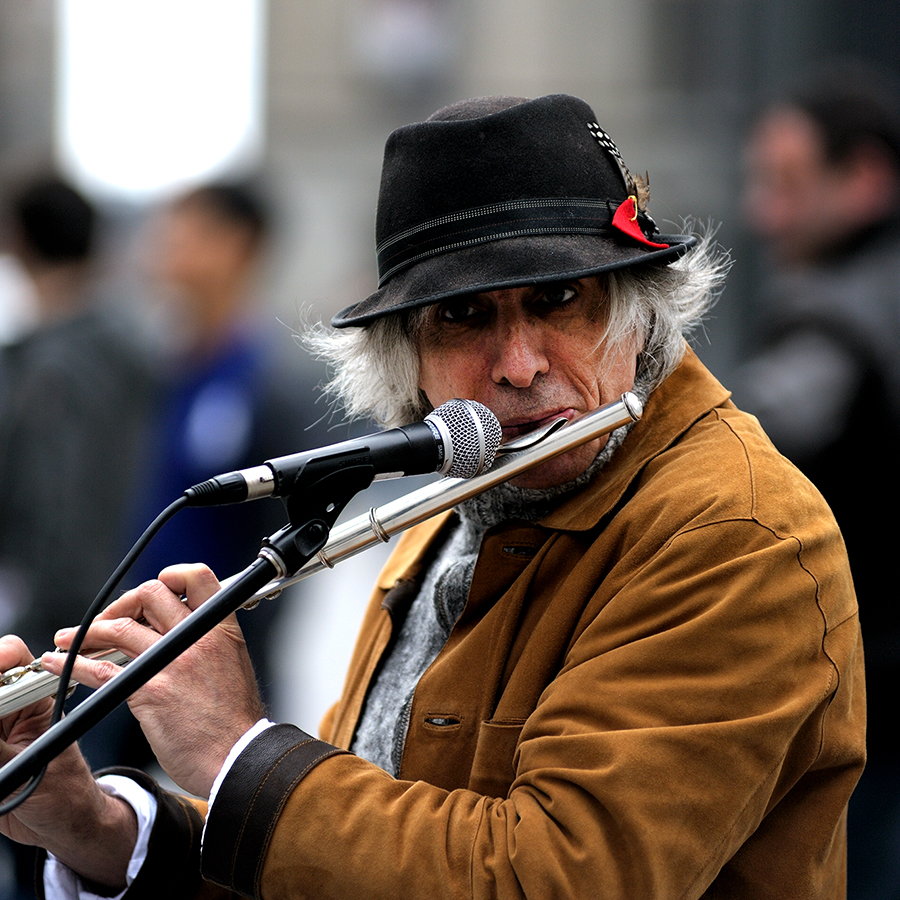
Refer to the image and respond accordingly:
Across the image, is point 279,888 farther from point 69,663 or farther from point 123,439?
point 123,439

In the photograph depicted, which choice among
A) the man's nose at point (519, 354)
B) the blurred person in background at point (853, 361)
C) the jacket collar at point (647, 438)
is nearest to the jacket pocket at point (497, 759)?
the jacket collar at point (647, 438)

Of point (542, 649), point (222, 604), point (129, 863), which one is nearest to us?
point (222, 604)

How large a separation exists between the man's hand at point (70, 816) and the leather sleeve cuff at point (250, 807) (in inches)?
15.8

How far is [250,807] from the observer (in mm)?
1900

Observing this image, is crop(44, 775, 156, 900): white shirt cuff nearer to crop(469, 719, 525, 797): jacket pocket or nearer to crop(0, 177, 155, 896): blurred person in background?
crop(469, 719, 525, 797): jacket pocket

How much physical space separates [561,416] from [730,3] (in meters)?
7.80

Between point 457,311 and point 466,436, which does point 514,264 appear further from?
point 466,436

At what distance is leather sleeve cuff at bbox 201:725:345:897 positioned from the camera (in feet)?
6.18

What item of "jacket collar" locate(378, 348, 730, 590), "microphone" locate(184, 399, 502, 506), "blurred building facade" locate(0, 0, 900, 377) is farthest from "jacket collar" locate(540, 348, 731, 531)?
"blurred building facade" locate(0, 0, 900, 377)

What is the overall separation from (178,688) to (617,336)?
962 mm

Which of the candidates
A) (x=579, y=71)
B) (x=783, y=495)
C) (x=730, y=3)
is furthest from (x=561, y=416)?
(x=579, y=71)

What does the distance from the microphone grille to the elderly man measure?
203mm

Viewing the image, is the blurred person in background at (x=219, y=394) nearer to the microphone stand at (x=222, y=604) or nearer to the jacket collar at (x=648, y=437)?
the jacket collar at (x=648, y=437)

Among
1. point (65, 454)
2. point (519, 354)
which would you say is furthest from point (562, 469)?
point (65, 454)
